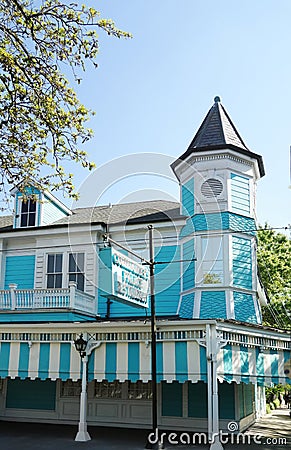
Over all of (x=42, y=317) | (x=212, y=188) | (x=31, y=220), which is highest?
(x=212, y=188)

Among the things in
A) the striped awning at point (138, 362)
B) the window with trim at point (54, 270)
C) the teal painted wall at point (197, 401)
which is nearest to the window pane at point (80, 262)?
the window with trim at point (54, 270)

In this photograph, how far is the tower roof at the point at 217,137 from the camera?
15234 mm

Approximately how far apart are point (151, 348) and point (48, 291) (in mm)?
4831

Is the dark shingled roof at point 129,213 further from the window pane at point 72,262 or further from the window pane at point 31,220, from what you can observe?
the window pane at point 72,262

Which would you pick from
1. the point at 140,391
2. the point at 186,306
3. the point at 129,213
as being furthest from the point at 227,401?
the point at 129,213

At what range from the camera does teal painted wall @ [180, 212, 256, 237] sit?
48.0 ft

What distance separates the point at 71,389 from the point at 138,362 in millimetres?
4591

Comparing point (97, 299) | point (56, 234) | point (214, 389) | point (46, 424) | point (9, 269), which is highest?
point (56, 234)

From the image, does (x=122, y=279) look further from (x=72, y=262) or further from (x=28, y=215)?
(x=28, y=215)

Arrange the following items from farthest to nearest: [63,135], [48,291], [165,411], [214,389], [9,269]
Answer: [9,269] < [48,291] < [165,411] < [214,389] < [63,135]

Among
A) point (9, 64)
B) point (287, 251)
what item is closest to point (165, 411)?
point (9, 64)

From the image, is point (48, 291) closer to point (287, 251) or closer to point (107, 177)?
point (107, 177)

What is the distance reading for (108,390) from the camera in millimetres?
14086

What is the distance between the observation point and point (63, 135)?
8094 mm
